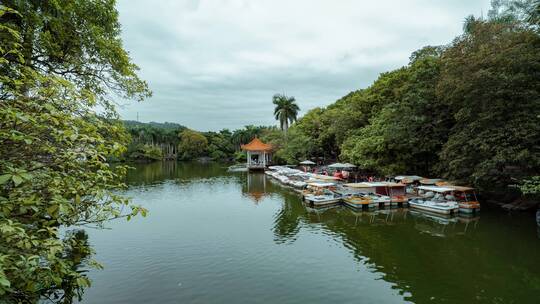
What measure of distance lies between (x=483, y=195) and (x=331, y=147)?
95.6ft

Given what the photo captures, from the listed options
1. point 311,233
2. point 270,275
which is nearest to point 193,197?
point 311,233

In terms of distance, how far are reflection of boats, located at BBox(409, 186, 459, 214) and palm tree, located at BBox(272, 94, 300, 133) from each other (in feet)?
117

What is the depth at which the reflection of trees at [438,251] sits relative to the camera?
10156 millimetres

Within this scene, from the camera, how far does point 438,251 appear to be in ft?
45.0

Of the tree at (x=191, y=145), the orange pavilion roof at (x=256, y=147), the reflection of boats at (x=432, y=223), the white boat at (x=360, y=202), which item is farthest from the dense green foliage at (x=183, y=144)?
the reflection of boats at (x=432, y=223)

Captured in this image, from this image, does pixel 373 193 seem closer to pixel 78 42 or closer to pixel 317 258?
pixel 317 258

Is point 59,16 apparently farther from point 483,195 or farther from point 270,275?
point 483,195

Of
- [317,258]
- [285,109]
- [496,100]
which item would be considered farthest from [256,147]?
[317,258]

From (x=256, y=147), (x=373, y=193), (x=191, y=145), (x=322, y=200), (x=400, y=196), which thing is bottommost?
(x=322, y=200)

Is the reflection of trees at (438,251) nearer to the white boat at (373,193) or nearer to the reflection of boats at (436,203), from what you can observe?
the reflection of boats at (436,203)

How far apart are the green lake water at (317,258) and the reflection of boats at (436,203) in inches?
36.0

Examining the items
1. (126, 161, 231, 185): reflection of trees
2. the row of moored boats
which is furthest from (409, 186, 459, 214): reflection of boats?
(126, 161, 231, 185): reflection of trees

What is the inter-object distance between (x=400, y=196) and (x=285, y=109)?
114ft

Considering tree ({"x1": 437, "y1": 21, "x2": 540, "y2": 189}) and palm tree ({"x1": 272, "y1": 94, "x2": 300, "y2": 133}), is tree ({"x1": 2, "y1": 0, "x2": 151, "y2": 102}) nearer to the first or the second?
tree ({"x1": 437, "y1": 21, "x2": 540, "y2": 189})
